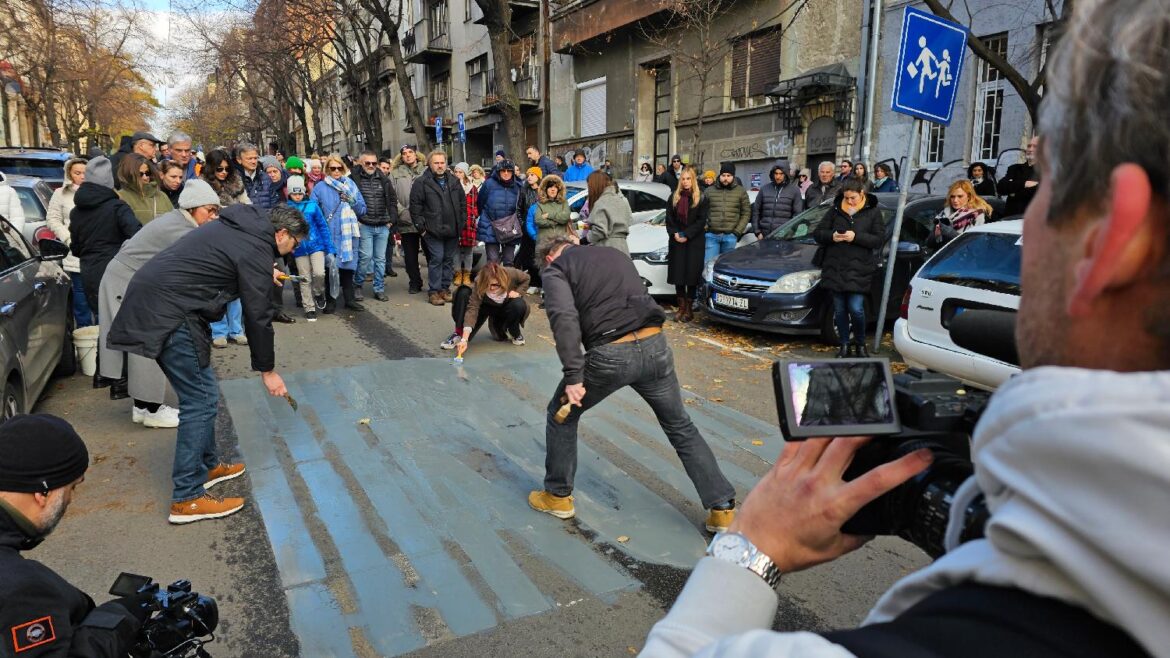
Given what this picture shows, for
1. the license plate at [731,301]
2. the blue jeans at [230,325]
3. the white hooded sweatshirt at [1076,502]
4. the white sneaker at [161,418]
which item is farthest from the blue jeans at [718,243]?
the white hooded sweatshirt at [1076,502]

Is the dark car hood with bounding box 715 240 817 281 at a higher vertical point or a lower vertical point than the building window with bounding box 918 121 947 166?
lower

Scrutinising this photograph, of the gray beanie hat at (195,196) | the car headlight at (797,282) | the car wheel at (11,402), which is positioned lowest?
the car wheel at (11,402)

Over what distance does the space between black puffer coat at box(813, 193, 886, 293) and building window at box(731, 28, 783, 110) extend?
10855 mm

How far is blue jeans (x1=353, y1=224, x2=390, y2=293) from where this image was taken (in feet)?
34.9

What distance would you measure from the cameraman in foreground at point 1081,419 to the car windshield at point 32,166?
697 inches

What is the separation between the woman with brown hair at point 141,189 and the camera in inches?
282

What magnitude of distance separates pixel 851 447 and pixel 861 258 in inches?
278

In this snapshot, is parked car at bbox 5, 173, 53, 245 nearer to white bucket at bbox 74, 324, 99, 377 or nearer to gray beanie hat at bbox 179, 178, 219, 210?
white bucket at bbox 74, 324, 99, 377

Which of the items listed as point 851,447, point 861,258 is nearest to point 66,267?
point 861,258

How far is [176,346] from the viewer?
4250mm

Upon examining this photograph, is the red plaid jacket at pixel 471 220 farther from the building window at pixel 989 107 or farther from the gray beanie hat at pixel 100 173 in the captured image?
the building window at pixel 989 107

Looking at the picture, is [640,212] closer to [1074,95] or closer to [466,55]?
[1074,95]

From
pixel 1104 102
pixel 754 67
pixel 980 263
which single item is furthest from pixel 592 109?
pixel 1104 102

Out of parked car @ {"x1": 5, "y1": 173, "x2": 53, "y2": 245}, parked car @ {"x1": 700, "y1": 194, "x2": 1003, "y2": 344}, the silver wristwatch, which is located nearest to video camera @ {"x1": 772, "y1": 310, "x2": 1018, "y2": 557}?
the silver wristwatch
